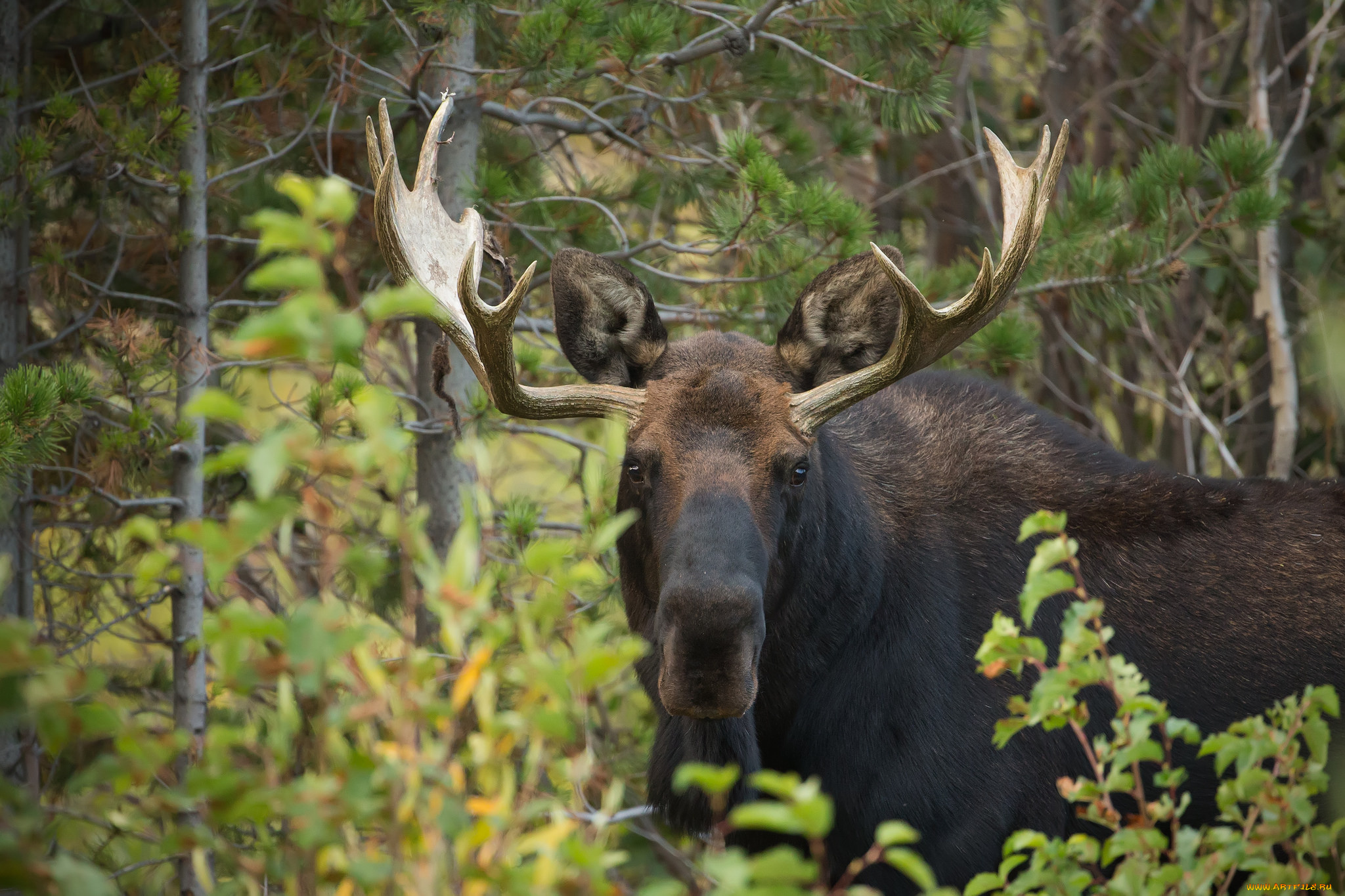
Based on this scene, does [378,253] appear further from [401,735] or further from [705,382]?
[401,735]

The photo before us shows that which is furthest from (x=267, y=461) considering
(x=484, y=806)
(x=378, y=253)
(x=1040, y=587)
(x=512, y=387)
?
(x=378, y=253)

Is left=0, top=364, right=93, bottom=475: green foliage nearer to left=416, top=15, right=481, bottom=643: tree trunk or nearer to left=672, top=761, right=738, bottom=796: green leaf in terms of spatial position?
left=416, top=15, right=481, bottom=643: tree trunk

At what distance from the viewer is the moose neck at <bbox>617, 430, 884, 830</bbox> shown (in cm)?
332

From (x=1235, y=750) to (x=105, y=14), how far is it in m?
5.22

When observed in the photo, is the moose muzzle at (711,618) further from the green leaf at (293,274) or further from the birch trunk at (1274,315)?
the birch trunk at (1274,315)

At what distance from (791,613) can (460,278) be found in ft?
4.50

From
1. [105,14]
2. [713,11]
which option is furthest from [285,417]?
[713,11]

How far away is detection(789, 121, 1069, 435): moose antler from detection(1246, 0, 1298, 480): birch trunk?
3.16 metres

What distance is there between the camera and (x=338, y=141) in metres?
5.53

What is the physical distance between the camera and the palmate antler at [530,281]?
10.9 feet

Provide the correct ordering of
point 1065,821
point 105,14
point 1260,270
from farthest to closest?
1. point 1260,270
2. point 105,14
3. point 1065,821

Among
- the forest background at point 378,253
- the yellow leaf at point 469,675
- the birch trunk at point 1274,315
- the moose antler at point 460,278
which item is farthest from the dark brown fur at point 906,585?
the birch trunk at point 1274,315

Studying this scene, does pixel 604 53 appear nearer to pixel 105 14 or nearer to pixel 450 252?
pixel 450 252

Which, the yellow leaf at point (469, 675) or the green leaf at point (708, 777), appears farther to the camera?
the yellow leaf at point (469, 675)
